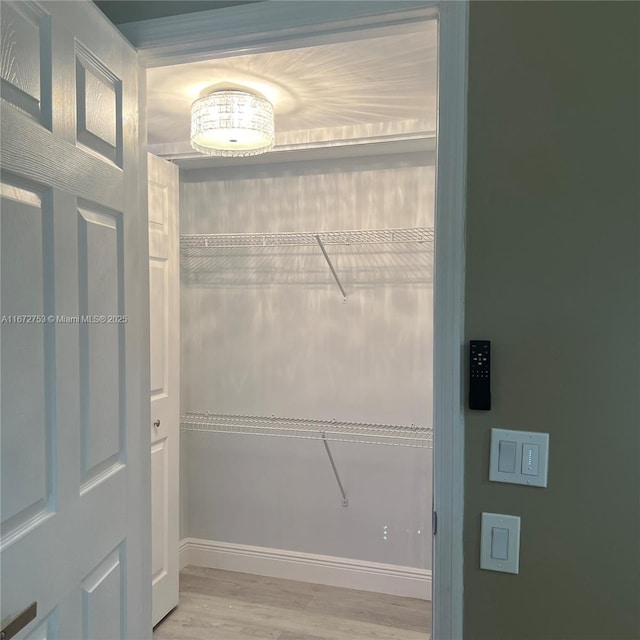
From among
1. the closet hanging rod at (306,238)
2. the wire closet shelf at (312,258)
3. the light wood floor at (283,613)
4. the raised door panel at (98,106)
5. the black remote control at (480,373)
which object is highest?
the raised door panel at (98,106)

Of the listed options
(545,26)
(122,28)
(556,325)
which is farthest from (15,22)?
(556,325)

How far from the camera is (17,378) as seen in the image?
96 centimetres

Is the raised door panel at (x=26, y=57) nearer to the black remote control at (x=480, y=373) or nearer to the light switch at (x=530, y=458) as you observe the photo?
the black remote control at (x=480, y=373)

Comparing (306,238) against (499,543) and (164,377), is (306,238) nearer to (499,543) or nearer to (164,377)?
(164,377)

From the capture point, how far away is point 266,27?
1282 millimetres

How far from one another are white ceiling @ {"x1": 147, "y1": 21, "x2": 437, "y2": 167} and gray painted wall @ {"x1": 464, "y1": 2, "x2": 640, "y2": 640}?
0.29 meters

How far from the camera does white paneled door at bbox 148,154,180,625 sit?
96.0 inches

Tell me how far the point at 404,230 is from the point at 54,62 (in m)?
1.86

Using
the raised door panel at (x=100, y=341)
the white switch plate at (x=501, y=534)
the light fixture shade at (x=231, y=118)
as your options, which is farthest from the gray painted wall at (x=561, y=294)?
the light fixture shade at (x=231, y=118)

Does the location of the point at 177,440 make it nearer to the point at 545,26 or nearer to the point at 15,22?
the point at 15,22

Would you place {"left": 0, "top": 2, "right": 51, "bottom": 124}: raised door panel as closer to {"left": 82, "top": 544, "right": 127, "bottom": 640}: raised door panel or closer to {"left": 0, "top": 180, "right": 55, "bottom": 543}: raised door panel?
{"left": 0, "top": 180, "right": 55, "bottom": 543}: raised door panel

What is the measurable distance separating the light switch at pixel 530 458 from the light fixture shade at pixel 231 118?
1.52 metres

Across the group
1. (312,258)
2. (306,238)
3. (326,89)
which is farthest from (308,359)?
(326,89)

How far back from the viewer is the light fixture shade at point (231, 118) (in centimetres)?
198
